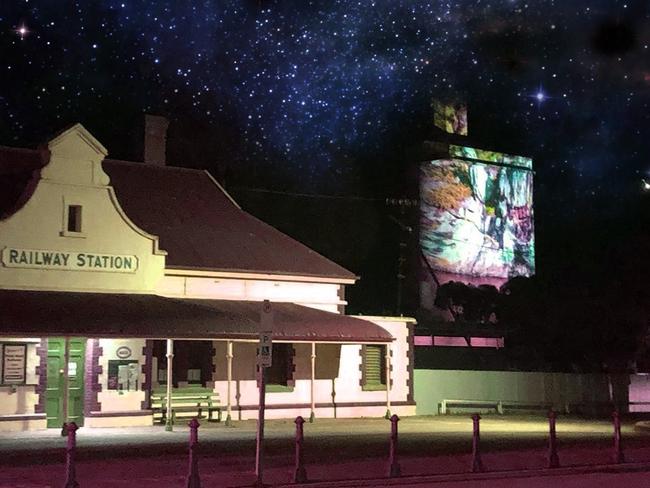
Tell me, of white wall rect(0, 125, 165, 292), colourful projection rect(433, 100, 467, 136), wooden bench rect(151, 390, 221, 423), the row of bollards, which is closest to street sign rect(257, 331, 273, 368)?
the row of bollards

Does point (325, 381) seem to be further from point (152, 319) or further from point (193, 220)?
point (152, 319)

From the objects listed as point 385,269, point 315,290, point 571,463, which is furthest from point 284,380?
point 385,269

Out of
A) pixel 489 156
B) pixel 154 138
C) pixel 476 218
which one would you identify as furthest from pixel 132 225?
pixel 489 156

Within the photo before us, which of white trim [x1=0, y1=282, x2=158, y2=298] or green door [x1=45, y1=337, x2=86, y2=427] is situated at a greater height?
white trim [x1=0, y1=282, x2=158, y2=298]

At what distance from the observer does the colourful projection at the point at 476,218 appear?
Answer: 76.1 meters

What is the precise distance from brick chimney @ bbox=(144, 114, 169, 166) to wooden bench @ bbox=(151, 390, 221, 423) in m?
8.79

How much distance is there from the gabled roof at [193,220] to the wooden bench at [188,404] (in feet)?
11.6

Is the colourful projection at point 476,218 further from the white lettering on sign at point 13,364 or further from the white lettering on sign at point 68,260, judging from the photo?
the white lettering on sign at point 13,364

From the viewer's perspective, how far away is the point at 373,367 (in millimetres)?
34781

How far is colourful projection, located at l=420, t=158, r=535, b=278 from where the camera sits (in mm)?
76062

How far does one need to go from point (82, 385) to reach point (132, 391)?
55.1 inches

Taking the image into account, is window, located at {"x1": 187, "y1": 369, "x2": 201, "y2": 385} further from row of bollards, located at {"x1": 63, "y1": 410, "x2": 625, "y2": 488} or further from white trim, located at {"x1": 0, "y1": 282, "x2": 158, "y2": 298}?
row of bollards, located at {"x1": 63, "y1": 410, "x2": 625, "y2": 488}

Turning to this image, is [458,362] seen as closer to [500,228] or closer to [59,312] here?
[500,228]

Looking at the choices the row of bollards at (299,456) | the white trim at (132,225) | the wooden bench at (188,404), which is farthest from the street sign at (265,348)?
the wooden bench at (188,404)
